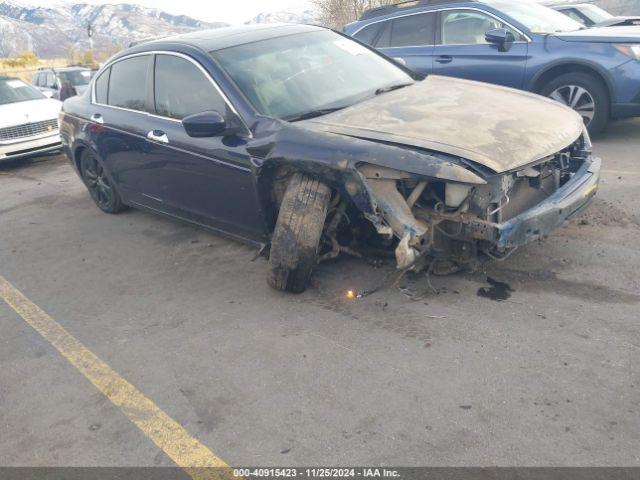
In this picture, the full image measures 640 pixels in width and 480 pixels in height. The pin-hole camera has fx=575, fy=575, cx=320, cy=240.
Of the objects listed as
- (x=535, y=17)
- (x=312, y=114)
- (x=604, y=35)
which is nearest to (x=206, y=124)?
(x=312, y=114)

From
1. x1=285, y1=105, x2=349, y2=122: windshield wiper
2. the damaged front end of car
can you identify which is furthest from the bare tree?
the damaged front end of car

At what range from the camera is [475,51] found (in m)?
7.32

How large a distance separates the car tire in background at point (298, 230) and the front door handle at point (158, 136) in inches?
54.6

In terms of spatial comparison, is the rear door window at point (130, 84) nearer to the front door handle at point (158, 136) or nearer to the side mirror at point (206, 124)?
the front door handle at point (158, 136)

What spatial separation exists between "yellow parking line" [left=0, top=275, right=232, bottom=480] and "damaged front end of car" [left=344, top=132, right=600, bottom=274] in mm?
1512

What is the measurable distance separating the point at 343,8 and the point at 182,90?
1711 cm

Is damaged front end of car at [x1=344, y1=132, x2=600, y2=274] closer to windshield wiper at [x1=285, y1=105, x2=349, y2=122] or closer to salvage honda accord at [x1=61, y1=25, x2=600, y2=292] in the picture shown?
salvage honda accord at [x1=61, y1=25, x2=600, y2=292]

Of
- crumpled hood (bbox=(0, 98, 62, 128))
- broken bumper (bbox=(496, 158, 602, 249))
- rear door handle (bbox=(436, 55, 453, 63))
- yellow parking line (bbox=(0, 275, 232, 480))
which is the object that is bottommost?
yellow parking line (bbox=(0, 275, 232, 480))

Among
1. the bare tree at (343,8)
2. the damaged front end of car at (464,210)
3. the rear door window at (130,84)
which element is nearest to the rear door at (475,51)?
the damaged front end of car at (464,210)

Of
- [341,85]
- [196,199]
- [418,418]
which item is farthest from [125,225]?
[418,418]

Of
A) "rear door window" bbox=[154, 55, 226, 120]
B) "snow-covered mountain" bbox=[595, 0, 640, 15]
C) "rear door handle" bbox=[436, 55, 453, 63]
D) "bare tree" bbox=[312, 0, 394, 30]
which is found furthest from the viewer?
"snow-covered mountain" bbox=[595, 0, 640, 15]

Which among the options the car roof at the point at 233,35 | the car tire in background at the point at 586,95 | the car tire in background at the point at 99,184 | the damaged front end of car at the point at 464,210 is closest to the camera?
the damaged front end of car at the point at 464,210

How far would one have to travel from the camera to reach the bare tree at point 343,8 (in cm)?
1994

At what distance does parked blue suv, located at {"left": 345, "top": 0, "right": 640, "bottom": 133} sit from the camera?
21.1ft
